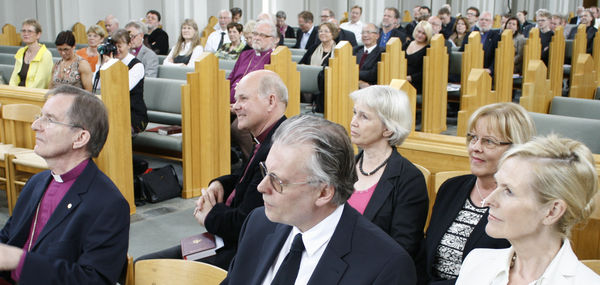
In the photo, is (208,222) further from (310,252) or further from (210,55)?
(210,55)

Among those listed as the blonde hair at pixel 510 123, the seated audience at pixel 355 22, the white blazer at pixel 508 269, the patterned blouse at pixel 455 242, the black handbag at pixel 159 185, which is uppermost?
the seated audience at pixel 355 22

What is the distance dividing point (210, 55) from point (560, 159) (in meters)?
3.63

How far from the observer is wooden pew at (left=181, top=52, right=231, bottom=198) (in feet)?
16.4

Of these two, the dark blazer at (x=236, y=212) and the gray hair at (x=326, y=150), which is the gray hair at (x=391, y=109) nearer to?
the dark blazer at (x=236, y=212)

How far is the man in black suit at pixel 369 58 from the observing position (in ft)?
22.3

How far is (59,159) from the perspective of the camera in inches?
96.7

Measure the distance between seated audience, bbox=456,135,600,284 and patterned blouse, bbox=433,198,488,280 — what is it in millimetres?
613

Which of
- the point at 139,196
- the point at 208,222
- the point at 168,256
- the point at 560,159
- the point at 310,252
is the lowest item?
the point at 139,196

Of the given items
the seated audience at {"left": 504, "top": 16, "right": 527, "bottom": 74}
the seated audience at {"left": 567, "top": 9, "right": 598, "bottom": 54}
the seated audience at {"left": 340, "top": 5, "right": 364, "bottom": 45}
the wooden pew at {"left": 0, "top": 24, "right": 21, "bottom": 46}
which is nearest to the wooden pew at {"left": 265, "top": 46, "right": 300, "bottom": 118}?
the seated audience at {"left": 504, "top": 16, "right": 527, "bottom": 74}

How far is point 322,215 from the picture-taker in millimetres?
1759

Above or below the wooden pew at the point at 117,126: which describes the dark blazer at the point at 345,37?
above

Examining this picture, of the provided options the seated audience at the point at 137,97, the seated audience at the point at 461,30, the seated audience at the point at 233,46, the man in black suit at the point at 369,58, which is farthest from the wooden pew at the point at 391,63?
the seated audience at the point at 461,30

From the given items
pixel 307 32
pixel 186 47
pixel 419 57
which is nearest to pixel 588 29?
pixel 307 32

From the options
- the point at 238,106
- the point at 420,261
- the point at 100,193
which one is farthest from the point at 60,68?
the point at 420,261
